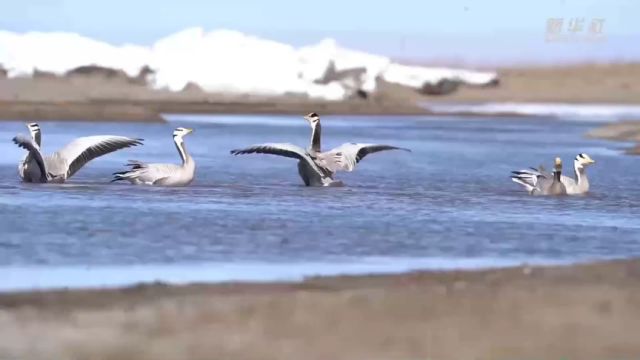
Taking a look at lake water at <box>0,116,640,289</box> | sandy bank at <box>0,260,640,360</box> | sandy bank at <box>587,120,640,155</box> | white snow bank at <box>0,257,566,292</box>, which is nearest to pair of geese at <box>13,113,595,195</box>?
lake water at <box>0,116,640,289</box>

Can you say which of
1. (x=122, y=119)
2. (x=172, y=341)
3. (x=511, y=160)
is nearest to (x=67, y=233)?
(x=172, y=341)

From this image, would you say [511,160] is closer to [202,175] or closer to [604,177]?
[604,177]

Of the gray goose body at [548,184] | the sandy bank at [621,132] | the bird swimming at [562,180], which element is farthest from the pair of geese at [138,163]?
the sandy bank at [621,132]

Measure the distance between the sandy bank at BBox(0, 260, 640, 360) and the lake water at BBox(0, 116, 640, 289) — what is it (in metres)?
0.83

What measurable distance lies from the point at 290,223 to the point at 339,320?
221 inches

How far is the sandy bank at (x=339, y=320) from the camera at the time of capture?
7621mm

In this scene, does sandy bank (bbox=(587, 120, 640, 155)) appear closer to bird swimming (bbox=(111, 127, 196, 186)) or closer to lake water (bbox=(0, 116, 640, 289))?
lake water (bbox=(0, 116, 640, 289))

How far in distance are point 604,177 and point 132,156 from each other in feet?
28.2

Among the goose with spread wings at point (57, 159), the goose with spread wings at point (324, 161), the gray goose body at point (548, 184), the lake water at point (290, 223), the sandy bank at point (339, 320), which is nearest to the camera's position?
the sandy bank at point (339, 320)

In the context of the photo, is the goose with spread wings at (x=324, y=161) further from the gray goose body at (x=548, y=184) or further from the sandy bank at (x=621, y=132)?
the sandy bank at (x=621, y=132)

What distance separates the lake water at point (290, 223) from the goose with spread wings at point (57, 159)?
0.23 metres

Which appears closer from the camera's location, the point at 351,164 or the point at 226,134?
the point at 351,164

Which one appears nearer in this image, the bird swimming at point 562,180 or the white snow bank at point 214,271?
the white snow bank at point 214,271

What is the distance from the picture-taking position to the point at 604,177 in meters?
22.1
